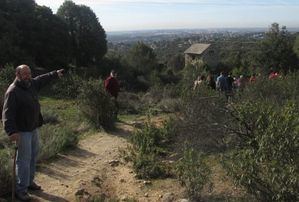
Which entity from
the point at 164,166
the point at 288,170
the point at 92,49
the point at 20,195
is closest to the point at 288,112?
the point at 288,170

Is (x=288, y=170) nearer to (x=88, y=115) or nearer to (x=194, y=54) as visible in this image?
(x=88, y=115)

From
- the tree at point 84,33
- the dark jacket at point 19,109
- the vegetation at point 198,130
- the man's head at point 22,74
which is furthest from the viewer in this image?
the tree at point 84,33

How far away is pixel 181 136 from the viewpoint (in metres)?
8.85

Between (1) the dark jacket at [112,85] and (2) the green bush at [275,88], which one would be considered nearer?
(2) the green bush at [275,88]

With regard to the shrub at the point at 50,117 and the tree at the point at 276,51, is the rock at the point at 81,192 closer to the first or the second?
the shrub at the point at 50,117

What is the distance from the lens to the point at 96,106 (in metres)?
12.3

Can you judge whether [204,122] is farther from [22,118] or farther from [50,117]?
[50,117]

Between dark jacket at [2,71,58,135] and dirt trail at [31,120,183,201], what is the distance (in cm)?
104

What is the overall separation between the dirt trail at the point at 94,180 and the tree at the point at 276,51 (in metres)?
39.3

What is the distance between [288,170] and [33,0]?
3338 centimetres

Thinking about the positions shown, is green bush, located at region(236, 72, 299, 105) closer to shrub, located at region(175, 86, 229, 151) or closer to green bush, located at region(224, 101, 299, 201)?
shrub, located at region(175, 86, 229, 151)

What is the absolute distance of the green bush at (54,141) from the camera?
8.95 m

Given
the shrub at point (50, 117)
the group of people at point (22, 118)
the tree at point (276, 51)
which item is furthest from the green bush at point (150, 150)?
the tree at point (276, 51)

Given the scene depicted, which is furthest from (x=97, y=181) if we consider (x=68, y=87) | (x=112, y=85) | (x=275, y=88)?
(x=68, y=87)
